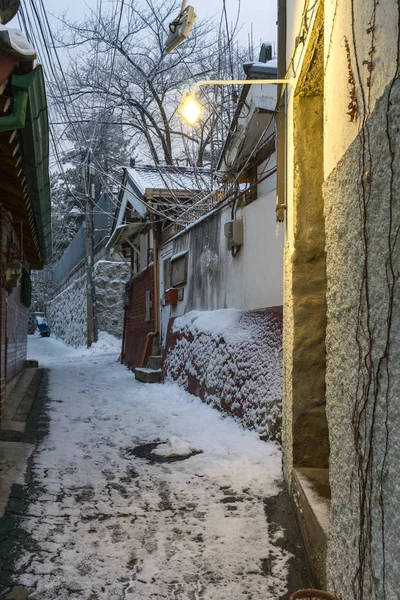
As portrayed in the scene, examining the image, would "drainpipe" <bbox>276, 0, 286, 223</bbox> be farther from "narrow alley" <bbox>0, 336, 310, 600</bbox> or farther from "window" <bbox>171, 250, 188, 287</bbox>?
"window" <bbox>171, 250, 188, 287</bbox>

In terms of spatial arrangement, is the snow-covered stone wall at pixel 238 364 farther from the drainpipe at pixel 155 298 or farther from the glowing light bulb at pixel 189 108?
the drainpipe at pixel 155 298

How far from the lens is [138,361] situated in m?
14.2

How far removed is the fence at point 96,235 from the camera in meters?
23.5

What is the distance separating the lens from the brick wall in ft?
47.4

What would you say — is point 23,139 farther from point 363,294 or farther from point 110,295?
point 110,295

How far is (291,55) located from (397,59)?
122 inches

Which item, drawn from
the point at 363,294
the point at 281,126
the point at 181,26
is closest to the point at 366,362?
the point at 363,294

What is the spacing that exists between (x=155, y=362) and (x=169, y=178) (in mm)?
5451

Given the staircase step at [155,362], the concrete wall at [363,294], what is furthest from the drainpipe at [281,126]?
the staircase step at [155,362]

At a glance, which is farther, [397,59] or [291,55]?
[291,55]

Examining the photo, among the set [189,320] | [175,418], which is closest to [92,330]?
[189,320]

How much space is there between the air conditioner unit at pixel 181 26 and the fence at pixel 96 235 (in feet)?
48.2

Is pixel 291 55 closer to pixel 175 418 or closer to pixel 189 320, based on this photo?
pixel 175 418

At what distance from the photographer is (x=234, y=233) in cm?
841
